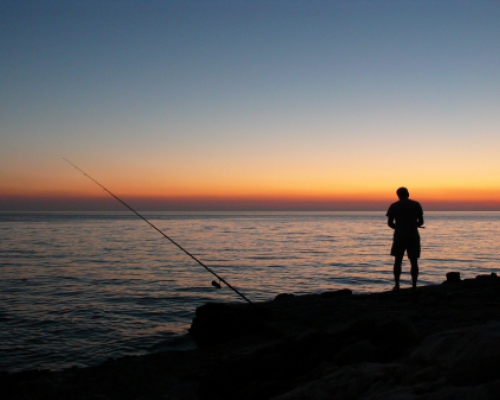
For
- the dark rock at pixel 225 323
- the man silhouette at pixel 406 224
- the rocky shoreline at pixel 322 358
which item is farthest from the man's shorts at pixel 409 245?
the dark rock at pixel 225 323

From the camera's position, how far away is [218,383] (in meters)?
4.56

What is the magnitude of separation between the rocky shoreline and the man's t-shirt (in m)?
1.19

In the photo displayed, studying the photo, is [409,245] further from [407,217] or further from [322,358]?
[322,358]

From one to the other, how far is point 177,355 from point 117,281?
28.9 ft

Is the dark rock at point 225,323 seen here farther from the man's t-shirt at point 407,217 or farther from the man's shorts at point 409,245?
the man's t-shirt at point 407,217

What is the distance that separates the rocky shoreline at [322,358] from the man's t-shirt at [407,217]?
1.19 meters

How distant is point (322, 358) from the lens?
15.1 ft

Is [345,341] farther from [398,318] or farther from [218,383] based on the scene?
[218,383]

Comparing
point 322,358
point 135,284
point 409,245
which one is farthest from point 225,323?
point 135,284

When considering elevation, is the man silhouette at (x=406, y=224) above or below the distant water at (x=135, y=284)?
above

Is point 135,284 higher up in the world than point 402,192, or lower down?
lower down

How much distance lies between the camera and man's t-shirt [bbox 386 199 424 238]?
8164mm

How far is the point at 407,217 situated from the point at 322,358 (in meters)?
4.37

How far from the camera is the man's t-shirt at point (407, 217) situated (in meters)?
8.16
